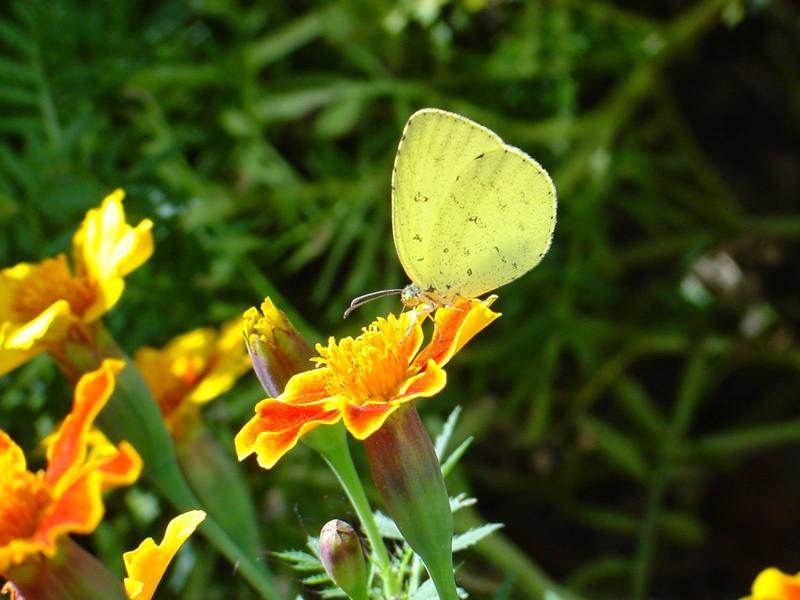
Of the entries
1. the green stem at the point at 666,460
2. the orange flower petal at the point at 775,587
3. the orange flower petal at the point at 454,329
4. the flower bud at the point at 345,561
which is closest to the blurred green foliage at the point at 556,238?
the green stem at the point at 666,460

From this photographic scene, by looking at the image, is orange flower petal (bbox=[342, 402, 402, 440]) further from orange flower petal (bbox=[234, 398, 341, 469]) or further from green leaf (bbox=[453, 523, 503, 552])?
green leaf (bbox=[453, 523, 503, 552])

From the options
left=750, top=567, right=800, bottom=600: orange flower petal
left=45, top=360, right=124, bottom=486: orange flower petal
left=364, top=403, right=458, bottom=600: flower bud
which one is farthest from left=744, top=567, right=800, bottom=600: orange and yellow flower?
left=45, top=360, right=124, bottom=486: orange flower petal

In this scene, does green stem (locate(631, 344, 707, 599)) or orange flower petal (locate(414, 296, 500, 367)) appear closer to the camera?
orange flower petal (locate(414, 296, 500, 367))

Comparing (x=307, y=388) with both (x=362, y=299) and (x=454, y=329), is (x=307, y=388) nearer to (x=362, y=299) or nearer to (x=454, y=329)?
(x=454, y=329)

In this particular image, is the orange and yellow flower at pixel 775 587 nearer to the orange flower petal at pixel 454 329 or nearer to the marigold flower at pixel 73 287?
the orange flower petal at pixel 454 329

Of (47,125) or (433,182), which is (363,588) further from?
(47,125)

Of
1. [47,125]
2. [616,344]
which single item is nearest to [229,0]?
[47,125]
